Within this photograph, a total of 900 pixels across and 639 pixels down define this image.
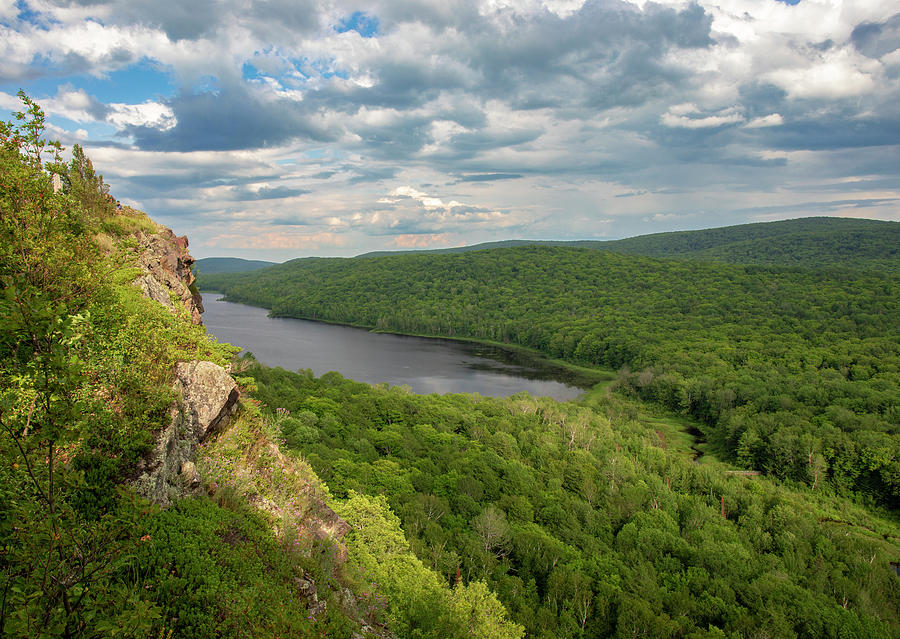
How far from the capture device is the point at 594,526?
34.8 m

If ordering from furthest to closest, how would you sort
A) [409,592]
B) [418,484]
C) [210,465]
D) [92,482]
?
1. [418,484]
2. [409,592]
3. [210,465]
4. [92,482]

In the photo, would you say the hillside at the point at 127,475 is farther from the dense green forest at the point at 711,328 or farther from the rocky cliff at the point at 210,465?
the dense green forest at the point at 711,328

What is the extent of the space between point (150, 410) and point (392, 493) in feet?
76.8

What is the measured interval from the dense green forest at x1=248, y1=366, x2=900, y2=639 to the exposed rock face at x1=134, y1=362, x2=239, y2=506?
1617cm

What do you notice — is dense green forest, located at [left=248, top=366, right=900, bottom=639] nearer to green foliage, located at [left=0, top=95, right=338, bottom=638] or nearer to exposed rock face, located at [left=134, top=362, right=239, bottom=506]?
exposed rock face, located at [left=134, top=362, right=239, bottom=506]

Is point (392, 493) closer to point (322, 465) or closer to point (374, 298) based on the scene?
point (322, 465)

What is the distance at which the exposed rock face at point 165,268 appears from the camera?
44.0 ft

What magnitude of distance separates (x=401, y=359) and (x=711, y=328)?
6942 centimetres

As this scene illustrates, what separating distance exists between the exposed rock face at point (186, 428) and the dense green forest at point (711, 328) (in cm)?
6315

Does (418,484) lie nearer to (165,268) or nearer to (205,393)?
(165,268)

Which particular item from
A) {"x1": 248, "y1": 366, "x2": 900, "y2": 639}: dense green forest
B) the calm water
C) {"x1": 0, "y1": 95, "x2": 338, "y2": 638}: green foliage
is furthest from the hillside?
the calm water

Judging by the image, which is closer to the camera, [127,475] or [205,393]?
[127,475]

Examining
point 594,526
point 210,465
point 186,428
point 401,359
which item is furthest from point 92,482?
point 401,359

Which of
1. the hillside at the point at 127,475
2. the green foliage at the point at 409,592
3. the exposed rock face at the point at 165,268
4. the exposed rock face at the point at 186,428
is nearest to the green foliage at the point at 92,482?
the hillside at the point at 127,475
